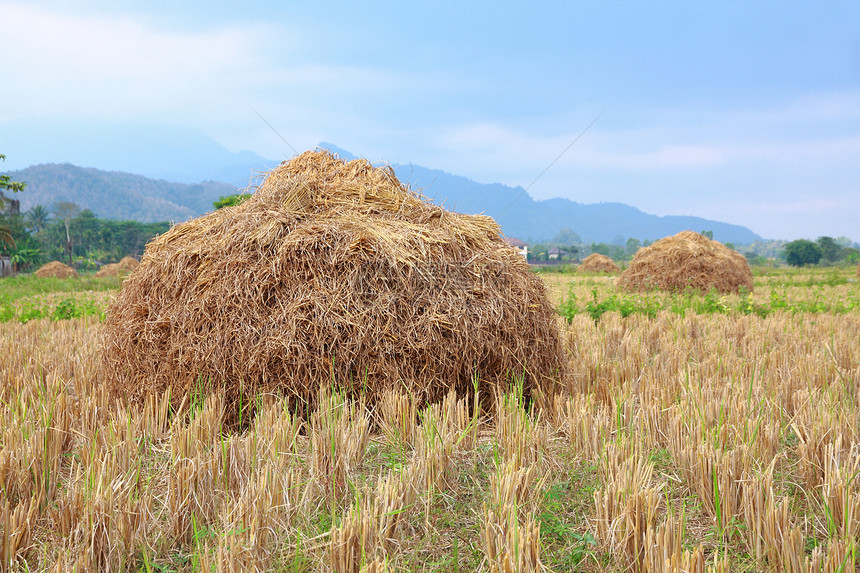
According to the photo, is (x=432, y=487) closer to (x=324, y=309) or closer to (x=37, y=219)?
(x=324, y=309)

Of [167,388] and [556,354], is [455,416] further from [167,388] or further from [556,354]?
[167,388]

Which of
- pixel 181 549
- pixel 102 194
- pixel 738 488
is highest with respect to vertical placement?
pixel 102 194

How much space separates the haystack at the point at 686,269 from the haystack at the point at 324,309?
437 inches

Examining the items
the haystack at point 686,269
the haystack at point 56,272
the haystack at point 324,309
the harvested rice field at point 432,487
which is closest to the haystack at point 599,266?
the haystack at point 686,269

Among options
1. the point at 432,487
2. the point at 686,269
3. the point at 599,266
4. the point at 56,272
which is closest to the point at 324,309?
the point at 432,487

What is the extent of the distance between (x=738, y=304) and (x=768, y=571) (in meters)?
9.09

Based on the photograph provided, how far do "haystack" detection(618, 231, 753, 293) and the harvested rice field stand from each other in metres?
10.9

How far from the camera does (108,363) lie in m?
4.19

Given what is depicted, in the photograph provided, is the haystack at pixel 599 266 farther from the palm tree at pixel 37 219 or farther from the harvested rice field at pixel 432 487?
the palm tree at pixel 37 219

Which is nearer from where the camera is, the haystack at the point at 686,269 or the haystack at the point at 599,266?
the haystack at the point at 686,269

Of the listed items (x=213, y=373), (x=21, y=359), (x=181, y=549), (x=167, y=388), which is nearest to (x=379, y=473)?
(x=181, y=549)

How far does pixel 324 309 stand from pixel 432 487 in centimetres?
138

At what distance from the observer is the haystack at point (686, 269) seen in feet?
46.7

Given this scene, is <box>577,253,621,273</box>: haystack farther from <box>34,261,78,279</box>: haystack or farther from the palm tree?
the palm tree
